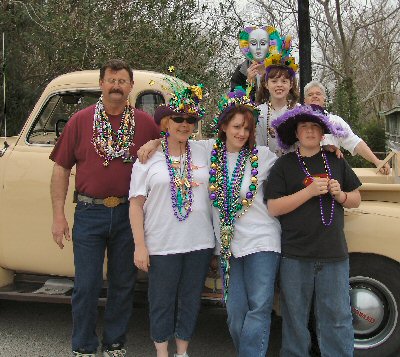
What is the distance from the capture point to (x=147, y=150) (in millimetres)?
3221

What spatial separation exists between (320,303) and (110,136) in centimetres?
169

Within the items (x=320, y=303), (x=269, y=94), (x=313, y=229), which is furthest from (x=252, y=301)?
(x=269, y=94)

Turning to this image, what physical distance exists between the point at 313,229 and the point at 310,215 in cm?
8

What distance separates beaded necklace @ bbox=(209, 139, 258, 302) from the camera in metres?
3.12

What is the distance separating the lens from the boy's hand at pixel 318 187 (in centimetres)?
295

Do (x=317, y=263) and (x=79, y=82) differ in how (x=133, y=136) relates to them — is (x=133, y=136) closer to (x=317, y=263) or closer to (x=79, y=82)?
(x=79, y=82)

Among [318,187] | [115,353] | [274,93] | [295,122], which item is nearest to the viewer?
[318,187]

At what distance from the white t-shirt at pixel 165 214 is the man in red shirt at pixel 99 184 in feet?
0.93

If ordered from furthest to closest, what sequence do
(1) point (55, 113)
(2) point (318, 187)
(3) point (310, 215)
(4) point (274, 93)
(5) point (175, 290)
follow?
(1) point (55, 113), (4) point (274, 93), (5) point (175, 290), (3) point (310, 215), (2) point (318, 187)

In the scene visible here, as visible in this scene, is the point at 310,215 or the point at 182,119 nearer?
the point at 310,215

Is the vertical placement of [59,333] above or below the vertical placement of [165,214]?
below

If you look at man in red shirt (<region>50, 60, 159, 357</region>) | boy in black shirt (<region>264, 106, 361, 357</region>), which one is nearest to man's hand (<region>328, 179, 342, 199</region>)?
boy in black shirt (<region>264, 106, 361, 357</region>)

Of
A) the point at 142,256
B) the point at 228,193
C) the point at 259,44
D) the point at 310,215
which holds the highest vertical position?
the point at 259,44

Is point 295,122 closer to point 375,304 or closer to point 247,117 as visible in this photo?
point 247,117
